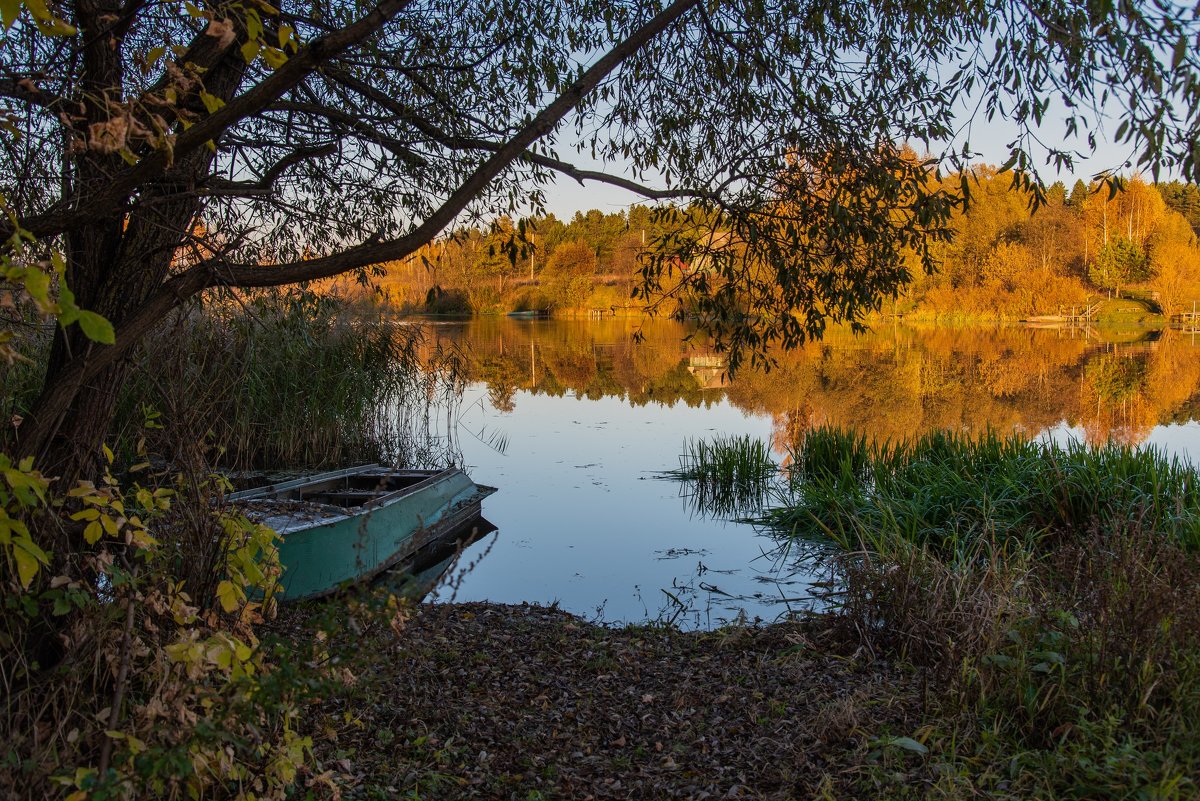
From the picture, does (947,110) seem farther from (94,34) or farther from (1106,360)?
(1106,360)

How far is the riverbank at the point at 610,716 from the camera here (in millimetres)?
3367

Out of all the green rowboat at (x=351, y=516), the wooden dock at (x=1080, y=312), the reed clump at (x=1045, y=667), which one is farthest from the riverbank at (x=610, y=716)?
the wooden dock at (x=1080, y=312)

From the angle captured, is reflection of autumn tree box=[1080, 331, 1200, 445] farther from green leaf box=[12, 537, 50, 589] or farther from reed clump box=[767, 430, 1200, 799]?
green leaf box=[12, 537, 50, 589]

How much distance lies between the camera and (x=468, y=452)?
14.1 m

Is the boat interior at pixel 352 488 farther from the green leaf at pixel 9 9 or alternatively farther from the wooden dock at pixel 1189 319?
the wooden dock at pixel 1189 319

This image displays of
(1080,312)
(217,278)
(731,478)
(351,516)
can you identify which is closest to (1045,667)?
(217,278)

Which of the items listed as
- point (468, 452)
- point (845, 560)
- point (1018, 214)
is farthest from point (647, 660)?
point (1018, 214)

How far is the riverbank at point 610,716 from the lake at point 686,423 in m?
0.74

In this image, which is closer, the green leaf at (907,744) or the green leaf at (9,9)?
the green leaf at (9,9)

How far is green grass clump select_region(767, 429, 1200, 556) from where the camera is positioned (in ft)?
23.1

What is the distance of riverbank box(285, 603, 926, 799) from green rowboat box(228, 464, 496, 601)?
3.34 feet

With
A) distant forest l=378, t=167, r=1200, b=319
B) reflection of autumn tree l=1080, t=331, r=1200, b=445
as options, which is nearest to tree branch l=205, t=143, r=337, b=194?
reflection of autumn tree l=1080, t=331, r=1200, b=445

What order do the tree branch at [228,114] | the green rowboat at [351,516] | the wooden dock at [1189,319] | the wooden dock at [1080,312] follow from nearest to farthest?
1. the tree branch at [228,114]
2. the green rowboat at [351,516]
3. the wooden dock at [1189,319]
4. the wooden dock at [1080,312]

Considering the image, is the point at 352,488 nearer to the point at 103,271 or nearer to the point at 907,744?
the point at 103,271
